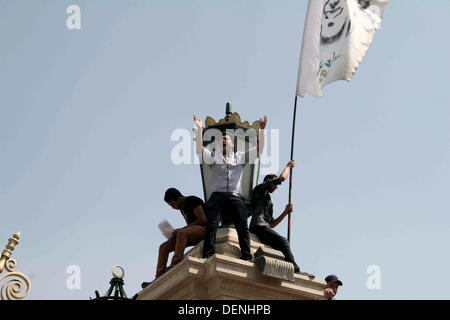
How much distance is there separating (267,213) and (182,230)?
49.8 inches

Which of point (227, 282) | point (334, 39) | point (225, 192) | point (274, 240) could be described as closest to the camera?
point (227, 282)

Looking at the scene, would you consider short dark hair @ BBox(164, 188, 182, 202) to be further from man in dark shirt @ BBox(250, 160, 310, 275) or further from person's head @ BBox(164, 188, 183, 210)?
man in dark shirt @ BBox(250, 160, 310, 275)

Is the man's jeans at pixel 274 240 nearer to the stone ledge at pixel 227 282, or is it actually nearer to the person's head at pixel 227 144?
the stone ledge at pixel 227 282

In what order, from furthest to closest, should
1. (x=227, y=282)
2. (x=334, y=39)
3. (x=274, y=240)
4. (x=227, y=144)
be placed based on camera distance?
(x=334, y=39) → (x=227, y=144) → (x=274, y=240) → (x=227, y=282)

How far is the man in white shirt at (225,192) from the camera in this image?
10.5m

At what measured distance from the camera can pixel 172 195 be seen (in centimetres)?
1143

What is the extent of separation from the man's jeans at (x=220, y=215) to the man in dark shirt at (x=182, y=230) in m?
0.50

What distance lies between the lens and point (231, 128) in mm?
12070

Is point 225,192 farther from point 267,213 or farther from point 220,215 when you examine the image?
point 267,213

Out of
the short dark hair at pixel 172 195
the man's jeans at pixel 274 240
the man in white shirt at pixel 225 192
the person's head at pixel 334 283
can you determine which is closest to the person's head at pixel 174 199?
the short dark hair at pixel 172 195

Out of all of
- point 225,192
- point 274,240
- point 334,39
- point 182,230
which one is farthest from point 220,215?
point 334,39

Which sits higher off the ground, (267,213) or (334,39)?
(334,39)

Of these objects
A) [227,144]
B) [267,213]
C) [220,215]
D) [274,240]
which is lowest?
[274,240]
